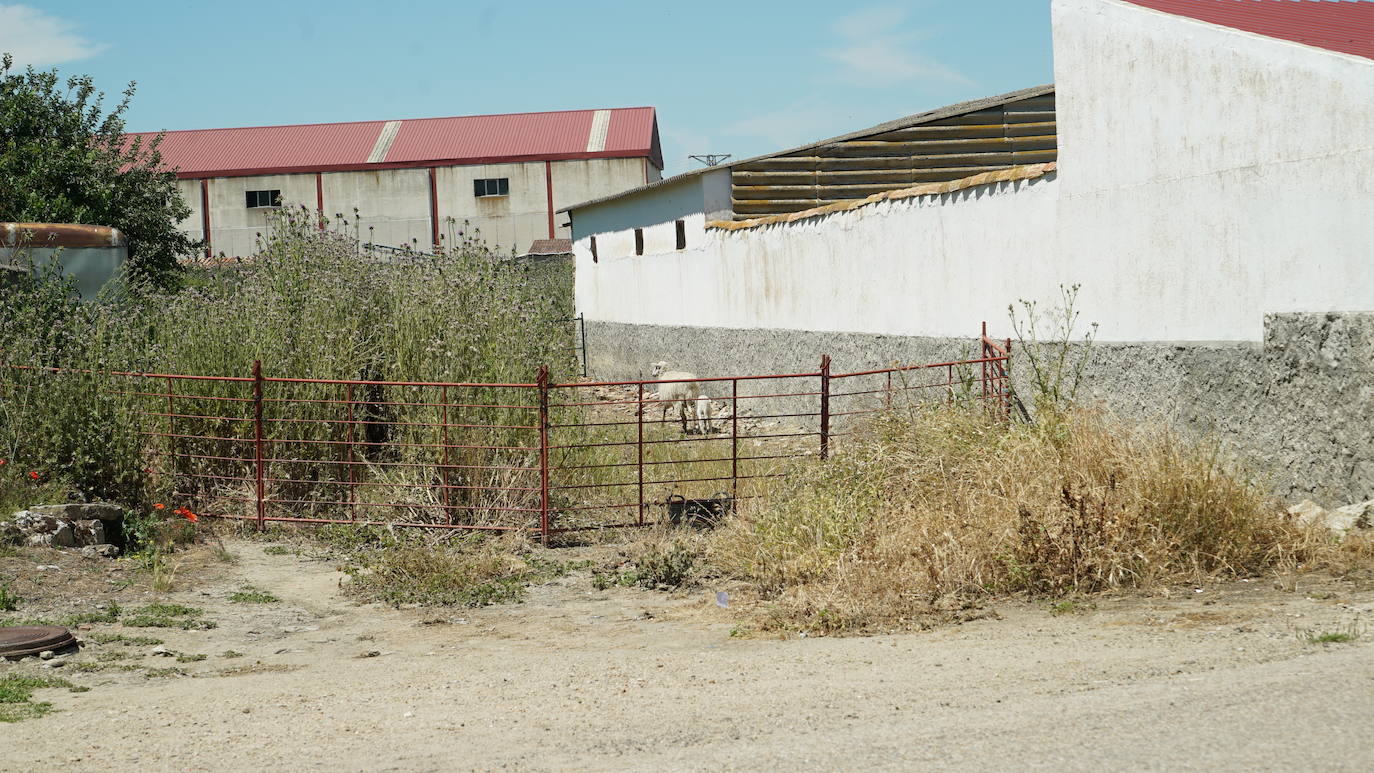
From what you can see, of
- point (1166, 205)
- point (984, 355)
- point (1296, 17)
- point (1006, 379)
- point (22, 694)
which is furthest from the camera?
point (984, 355)

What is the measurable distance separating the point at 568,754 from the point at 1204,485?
4561 millimetres

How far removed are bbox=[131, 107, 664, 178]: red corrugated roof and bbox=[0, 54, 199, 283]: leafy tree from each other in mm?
20212

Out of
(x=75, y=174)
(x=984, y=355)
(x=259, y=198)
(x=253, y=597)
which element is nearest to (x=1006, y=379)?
(x=984, y=355)

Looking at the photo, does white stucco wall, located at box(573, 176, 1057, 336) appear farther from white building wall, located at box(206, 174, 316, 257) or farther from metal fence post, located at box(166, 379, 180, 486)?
white building wall, located at box(206, 174, 316, 257)

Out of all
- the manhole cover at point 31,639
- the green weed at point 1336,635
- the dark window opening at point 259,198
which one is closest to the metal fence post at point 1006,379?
the green weed at point 1336,635

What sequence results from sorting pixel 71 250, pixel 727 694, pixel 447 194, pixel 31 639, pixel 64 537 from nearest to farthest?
pixel 727 694, pixel 31 639, pixel 64 537, pixel 71 250, pixel 447 194

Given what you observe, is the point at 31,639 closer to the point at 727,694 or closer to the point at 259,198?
the point at 727,694

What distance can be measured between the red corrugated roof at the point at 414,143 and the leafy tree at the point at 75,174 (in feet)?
66.3

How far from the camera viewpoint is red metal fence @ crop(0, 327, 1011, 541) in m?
10.7

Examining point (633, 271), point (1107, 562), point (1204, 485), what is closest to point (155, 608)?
point (1107, 562)

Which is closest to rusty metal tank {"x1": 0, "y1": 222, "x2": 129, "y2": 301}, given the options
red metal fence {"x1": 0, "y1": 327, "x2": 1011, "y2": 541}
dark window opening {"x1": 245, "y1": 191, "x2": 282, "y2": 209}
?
red metal fence {"x1": 0, "y1": 327, "x2": 1011, "y2": 541}

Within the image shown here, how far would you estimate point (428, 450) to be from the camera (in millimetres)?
10930

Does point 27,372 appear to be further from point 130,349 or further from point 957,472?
point 957,472

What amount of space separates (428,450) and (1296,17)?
8498mm
